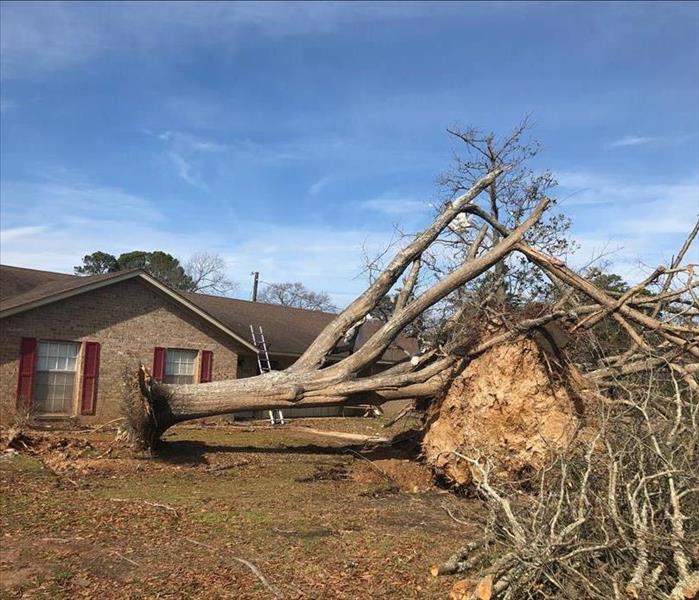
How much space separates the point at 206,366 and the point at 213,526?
13.7m

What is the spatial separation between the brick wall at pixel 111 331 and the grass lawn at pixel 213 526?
5454 millimetres

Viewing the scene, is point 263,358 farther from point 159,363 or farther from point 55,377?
point 55,377

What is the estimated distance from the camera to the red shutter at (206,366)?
2083 cm

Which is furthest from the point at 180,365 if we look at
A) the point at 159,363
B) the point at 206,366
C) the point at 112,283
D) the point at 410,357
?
the point at 410,357

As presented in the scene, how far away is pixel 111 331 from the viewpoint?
736 inches

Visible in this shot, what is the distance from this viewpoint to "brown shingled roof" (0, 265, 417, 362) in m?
17.8

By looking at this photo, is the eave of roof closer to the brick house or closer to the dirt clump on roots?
the brick house

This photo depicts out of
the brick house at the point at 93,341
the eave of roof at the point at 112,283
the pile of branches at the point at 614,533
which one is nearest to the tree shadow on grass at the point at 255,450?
the brick house at the point at 93,341

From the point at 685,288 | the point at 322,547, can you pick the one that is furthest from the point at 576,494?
the point at 685,288

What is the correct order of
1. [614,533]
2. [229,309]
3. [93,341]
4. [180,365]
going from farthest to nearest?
[229,309] < [180,365] < [93,341] < [614,533]

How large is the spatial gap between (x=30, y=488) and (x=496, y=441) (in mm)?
6351

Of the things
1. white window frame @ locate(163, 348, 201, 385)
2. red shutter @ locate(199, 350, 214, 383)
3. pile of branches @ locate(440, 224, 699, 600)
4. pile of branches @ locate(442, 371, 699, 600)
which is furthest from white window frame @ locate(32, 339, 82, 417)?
pile of branches @ locate(442, 371, 699, 600)

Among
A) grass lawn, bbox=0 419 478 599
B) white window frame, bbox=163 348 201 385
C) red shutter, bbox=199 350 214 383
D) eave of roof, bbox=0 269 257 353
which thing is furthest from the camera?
red shutter, bbox=199 350 214 383

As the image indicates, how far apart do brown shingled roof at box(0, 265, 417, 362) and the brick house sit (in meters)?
0.06
